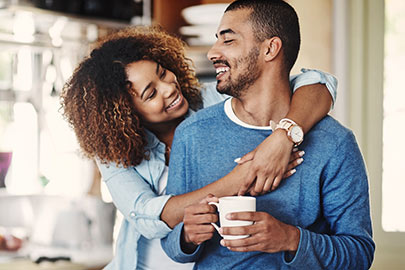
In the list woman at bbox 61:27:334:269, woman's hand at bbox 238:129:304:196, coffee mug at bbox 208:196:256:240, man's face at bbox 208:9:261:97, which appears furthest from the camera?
woman at bbox 61:27:334:269

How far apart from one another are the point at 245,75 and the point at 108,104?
40cm

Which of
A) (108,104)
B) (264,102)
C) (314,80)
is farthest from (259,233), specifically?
(108,104)

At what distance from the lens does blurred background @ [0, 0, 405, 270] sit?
7.23ft

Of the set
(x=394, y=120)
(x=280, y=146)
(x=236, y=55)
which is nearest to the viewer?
(x=280, y=146)

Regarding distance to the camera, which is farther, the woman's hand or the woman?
the woman

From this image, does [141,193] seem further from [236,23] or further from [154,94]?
[236,23]

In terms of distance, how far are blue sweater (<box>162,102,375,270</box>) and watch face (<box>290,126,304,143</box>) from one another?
0.32 feet

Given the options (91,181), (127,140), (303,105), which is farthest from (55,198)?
(303,105)

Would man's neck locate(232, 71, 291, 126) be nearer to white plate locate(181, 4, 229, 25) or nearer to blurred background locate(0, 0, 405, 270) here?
blurred background locate(0, 0, 405, 270)

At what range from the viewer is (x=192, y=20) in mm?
2732

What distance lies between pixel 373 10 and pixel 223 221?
1516 millimetres

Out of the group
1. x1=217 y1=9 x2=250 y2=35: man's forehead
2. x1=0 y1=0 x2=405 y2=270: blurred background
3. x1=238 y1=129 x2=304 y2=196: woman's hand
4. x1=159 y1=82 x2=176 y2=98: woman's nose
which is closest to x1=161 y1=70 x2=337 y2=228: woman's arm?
x1=238 y1=129 x2=304 y2=196: woman's hand

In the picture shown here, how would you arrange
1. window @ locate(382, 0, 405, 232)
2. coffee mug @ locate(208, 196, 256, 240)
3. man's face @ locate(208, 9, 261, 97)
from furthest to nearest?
window @ locate(382, 0, 405, 232)
man's face @ locate(208, 9, 261, 97)
coffee mug @ locate(208, 196, 256, 240)

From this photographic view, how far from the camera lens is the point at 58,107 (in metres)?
2.64
